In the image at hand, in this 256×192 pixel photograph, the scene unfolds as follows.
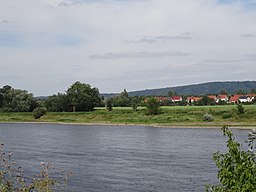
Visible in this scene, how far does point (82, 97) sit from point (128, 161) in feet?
193

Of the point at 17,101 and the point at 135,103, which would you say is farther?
the point at 17,101

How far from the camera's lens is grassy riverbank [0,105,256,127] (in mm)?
69938

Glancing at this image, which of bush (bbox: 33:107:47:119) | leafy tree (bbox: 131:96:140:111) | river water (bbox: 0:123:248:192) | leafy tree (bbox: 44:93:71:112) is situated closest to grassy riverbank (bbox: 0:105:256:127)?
bush (bbox: 33:107:47:119)

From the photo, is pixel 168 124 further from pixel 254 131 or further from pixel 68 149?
pixel 254 131

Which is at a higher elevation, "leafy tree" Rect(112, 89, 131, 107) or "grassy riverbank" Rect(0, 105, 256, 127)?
"leafy tree" Rect(112, 89, 131, 107)

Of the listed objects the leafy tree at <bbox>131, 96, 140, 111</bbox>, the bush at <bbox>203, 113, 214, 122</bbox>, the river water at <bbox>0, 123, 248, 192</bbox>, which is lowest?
the river water at <bbox>0, 123, 248, 192</bbox>

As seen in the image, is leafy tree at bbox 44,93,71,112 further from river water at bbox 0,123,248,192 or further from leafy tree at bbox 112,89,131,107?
river water at bbox 0,123,248,192

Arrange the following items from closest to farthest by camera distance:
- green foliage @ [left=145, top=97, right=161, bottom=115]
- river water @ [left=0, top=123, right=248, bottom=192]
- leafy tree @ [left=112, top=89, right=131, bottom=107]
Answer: river water @ [left=0, top=123, right=248, bottom=192] → green foliage @ [left=145, top=97, right=161, bottom=115] → leafy tree @ [left=112, top=89, right=131, bottom=107]

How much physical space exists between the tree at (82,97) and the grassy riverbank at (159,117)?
3354 mm

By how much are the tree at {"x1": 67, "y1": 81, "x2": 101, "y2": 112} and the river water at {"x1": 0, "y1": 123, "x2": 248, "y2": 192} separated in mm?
39777

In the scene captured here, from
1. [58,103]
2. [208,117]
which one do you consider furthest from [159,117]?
[58,103]

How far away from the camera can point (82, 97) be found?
3563 inches

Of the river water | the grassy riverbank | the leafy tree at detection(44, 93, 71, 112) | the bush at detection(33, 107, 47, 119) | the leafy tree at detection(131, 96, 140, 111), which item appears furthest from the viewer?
the leafy tree at detection(44, 93, 71, 112)

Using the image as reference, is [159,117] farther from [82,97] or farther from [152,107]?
[82,97]
